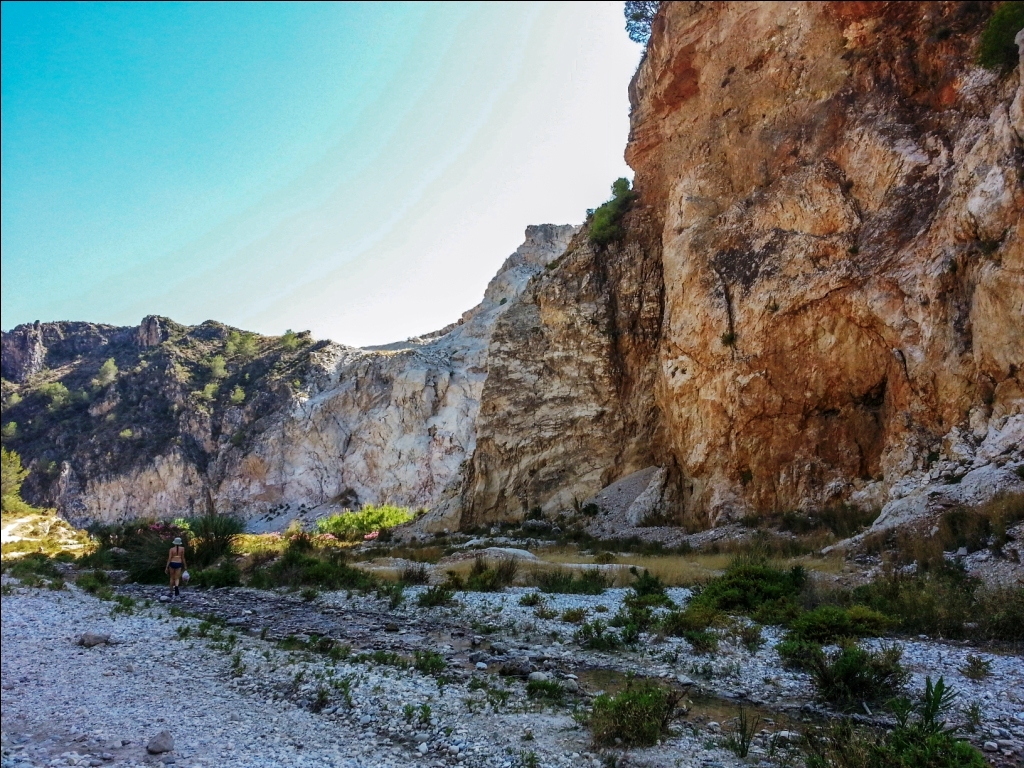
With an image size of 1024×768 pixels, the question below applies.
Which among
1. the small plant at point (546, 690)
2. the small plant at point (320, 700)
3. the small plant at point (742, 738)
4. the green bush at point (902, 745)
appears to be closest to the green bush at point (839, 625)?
the green bush at point (902, 745)

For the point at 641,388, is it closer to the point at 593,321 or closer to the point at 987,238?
the point at 593,321

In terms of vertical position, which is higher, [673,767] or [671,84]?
[671,84]

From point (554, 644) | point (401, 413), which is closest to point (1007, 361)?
point (554, 644)

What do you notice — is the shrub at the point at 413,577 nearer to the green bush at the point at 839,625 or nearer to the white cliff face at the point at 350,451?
the green bush at the point at 839,625

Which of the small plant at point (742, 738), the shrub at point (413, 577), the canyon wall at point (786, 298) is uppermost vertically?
the canyon wall at point (786, 298)

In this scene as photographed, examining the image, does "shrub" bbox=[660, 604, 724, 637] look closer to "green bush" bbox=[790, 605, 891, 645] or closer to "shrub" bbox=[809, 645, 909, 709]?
"green bush" bbox=[790, 605, 891, 645]

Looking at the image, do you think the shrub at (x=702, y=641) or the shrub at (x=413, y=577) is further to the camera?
the shrub at (x=413, y=577)

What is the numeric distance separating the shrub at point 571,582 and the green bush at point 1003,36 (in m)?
18.4

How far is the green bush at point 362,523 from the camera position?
35.4 m

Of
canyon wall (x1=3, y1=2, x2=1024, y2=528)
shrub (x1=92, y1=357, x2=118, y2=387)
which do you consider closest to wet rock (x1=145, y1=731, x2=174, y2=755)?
canyon wall (x1=3, y1=2, x2=1024, y2=528)

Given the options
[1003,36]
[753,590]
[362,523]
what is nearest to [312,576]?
[753,590]

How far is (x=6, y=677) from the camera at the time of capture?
6016mm

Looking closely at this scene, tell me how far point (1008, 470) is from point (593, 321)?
19254mm

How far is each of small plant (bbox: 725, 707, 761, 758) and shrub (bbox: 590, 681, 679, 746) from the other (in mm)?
530
